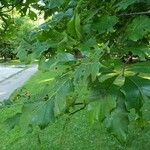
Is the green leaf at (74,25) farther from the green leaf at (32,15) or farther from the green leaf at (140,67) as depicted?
the green leaf at (32,15)

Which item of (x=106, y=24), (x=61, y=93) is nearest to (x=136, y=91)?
(x=61, y=93)

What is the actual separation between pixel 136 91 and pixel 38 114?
0.30 meters

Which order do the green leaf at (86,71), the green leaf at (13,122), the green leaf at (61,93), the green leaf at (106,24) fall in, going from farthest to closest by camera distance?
the green leaf at (13,122) < the green leaf at (106,24) < the green leaf at (61,93) < the green leaf at (86,71)

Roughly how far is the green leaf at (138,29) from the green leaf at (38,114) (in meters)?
0.33

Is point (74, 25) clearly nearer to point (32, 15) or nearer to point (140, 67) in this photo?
point (140, 67)

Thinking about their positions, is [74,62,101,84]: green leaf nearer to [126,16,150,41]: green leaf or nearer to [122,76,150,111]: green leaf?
[122,76,150,111]: green leaf

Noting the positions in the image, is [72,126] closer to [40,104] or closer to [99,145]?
[99,145]

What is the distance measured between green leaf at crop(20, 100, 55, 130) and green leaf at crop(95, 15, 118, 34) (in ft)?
1.06

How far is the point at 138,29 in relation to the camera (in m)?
1.43

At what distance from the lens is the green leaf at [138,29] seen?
4.59 feet

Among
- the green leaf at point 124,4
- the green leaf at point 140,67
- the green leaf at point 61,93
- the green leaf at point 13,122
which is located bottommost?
the green leaf at point 13,122

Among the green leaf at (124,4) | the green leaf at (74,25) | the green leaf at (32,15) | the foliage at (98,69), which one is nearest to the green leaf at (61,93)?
the foliage at (98,69)

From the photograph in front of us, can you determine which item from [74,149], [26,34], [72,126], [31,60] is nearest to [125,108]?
[31,60]

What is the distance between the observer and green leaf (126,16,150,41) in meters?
1.40
